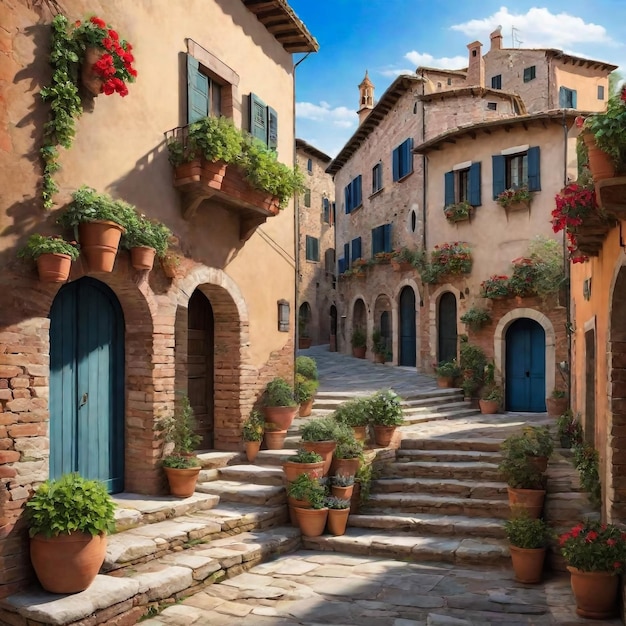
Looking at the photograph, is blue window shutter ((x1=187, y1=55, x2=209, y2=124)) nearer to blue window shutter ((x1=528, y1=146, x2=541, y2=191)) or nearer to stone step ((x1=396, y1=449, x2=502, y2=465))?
stone step ((x1=396, y1=449, x2=502, y2=465))

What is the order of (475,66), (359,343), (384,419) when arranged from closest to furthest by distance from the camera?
1. (384,419)
2. (475,66)
3. (359,343)

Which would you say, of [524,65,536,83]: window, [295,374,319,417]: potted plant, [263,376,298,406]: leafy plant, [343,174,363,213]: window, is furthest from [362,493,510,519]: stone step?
[524,65,536,83]: window

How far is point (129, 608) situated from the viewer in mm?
5738

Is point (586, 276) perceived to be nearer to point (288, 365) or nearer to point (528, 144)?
point (288, 365)

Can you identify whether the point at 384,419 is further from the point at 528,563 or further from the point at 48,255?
the point at 48,255

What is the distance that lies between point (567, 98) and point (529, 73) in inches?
81.6

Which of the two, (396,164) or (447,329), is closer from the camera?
(447,329)

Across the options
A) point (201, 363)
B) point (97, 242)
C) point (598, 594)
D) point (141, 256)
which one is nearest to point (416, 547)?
point (598, 594)

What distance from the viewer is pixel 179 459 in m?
8.21

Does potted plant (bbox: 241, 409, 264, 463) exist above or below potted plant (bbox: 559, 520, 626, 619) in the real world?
above

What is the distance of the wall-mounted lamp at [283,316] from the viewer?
37.5 ft

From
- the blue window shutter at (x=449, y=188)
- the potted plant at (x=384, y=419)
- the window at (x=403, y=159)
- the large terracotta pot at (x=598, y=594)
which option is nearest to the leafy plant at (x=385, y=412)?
the potted plant at (x=384, y=419)

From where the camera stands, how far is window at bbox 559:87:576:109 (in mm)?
25953

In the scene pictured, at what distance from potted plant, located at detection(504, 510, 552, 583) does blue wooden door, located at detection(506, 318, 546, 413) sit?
927 cm
